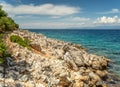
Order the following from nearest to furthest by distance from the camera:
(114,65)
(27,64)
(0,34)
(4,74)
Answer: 1. (4,74)
2. (27,64)
3. (0,34)
4. (114,65)

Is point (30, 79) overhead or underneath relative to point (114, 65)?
overhead

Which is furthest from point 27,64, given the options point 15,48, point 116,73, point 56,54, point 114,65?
point 114,65

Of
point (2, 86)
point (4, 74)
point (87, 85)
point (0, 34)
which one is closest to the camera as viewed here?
point (2, 86)

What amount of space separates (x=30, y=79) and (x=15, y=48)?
473 centimetres

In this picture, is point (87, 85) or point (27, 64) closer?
point (27, 64)

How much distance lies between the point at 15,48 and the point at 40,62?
295 centimetres

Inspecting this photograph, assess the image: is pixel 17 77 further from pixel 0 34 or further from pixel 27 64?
pixel 0 34

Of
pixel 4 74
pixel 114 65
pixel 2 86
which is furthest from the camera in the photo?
pixel 114 65

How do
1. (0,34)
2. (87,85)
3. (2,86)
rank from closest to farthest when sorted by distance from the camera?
(2,86)
(87,85)
(0,34)

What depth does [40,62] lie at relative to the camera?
21484 millimetres

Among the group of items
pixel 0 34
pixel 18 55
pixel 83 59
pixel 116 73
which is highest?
pixel 0 34

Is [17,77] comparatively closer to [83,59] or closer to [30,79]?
[30,79]

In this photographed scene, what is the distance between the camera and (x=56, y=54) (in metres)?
26.5

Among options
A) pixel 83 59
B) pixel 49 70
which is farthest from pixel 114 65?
pixel 49 70
